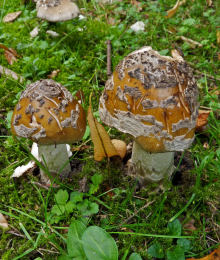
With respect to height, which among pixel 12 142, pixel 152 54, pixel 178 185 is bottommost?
pixel 178 185

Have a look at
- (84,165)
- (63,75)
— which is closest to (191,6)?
(63,75)

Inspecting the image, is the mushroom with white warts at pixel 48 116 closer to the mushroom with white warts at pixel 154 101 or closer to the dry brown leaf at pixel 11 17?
the mushroom with white warts at pixel 154 101

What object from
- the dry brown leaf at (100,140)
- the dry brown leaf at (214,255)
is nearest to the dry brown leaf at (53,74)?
the dry brown leaf at (100,140)

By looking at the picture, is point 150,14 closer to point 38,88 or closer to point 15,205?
point 38,88

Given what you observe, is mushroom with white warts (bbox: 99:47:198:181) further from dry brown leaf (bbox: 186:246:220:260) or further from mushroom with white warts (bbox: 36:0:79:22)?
mushroom with white warts (bbox: 36:0:79:22)

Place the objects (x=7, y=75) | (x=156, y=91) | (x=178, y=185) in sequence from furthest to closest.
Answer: (x=7, y=75)
(x=178, y=185)
(x=156, y=91)

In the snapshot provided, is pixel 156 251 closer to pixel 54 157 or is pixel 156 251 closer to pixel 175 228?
pixel 175 228

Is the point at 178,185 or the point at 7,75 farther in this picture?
the point at 7,75
